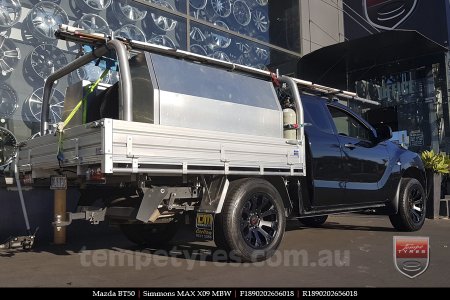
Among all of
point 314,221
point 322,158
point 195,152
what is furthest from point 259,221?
point 314,221

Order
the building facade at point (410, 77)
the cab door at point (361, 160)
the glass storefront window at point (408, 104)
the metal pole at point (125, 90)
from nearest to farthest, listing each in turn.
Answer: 1. the metal pole at point (125, 90)
2. the cab door at point (361, 160)
3. the building facade at point (410, 77)
4. the glass storefront window at point (408, 104)

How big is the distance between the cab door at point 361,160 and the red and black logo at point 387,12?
8460 mm

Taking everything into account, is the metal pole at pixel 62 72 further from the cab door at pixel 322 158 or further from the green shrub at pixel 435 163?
the green shrub at pixel 435 163

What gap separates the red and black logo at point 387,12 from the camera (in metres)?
14.5

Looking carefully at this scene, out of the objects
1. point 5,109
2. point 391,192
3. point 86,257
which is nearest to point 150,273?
point 86,257

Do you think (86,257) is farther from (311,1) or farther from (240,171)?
(311,1)

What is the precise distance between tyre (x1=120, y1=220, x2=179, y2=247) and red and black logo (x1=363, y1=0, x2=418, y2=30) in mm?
11332

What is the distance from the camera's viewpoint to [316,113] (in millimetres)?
6617

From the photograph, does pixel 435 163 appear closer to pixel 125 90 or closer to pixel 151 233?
pixel 151 233

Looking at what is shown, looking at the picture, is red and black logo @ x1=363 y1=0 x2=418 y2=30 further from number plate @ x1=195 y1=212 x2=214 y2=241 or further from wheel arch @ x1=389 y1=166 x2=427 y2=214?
number plate @ x1=195 y1=212 x2=214 y2=241

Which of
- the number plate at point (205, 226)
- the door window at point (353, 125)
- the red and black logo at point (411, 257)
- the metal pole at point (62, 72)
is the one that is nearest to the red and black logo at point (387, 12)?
the door window at point (353, 125)

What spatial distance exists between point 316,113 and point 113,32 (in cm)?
296

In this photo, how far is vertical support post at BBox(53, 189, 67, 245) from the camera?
5.34 metres

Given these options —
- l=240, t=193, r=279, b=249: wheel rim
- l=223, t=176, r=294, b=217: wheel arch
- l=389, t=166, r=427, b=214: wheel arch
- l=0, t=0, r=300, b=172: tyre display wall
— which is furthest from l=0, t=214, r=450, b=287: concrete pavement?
l=0, t=0, r=300, b=172: tyre display wall
